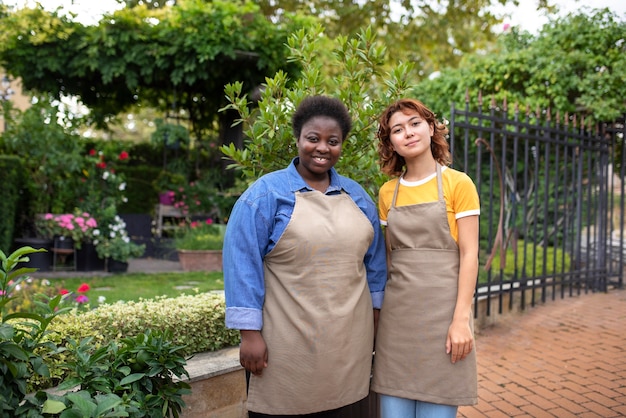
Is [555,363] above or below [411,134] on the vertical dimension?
below

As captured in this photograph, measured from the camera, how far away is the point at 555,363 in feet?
14.3

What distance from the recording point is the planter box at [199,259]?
24.6ft

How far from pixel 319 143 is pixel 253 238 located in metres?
0.46

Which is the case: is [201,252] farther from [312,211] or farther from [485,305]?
[312,211]

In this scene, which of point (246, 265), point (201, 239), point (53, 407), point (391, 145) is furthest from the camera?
point (201, 239)

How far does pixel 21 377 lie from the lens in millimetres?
1881

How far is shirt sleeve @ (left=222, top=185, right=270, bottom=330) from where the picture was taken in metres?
1.95

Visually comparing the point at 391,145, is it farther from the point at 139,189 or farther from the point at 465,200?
the point at 139,189

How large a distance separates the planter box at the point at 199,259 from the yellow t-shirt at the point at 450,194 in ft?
18.1

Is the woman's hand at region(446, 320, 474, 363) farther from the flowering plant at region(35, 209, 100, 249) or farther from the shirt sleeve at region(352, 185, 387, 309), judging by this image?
the flowering plant at region(35, 209, 100, 249)

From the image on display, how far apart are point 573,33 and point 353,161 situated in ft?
17.6

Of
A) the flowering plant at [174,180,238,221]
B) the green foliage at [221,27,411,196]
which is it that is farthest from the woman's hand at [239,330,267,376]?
the flowering plant at [174,180,238,221]

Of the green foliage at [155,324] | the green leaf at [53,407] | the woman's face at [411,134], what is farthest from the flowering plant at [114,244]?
the woman's face at [411,134]

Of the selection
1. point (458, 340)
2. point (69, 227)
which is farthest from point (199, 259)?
point (458, 340)
